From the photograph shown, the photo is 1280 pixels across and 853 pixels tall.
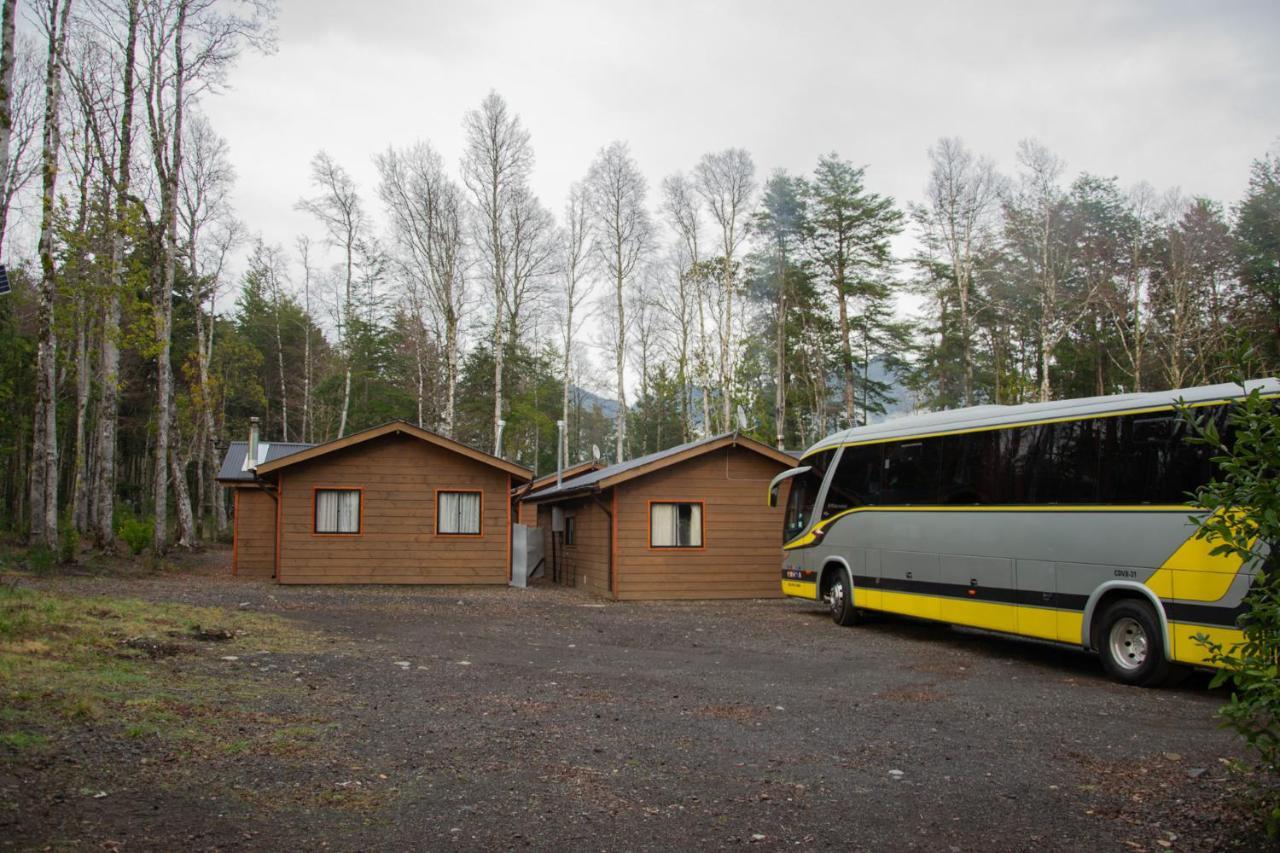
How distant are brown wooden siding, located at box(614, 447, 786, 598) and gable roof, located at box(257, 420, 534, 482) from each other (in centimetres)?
325

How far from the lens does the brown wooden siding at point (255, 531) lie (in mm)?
23625

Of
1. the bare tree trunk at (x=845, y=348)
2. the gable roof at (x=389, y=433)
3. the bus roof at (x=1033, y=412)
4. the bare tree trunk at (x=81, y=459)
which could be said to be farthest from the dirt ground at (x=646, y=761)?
the bare tree trunk at (x=845, y=348)

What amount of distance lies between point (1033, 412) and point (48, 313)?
1708 centimetres

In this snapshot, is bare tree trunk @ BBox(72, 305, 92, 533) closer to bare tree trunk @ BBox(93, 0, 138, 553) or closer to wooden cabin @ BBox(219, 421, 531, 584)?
bare tree trunk @ BBox(93, 0, 138, 553)

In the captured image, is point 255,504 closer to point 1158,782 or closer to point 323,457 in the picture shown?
point 323,457

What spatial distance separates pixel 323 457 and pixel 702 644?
38.1ft

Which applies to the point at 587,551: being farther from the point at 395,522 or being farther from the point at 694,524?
the point at 395,522

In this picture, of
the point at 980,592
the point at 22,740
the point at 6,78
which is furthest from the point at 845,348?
the point at 22,740

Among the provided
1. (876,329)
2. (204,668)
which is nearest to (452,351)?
(876,329)

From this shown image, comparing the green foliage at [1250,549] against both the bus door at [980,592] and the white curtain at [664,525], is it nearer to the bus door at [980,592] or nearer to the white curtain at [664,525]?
the bus door at [980,592]

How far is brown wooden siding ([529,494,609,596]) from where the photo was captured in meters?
19.8

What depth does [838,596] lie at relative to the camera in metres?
14.7

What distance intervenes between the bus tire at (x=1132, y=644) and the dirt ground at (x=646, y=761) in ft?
1.26

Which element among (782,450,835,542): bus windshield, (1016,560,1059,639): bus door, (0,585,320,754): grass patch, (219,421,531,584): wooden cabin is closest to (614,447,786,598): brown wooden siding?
(782,450,835,542): bus windshield
